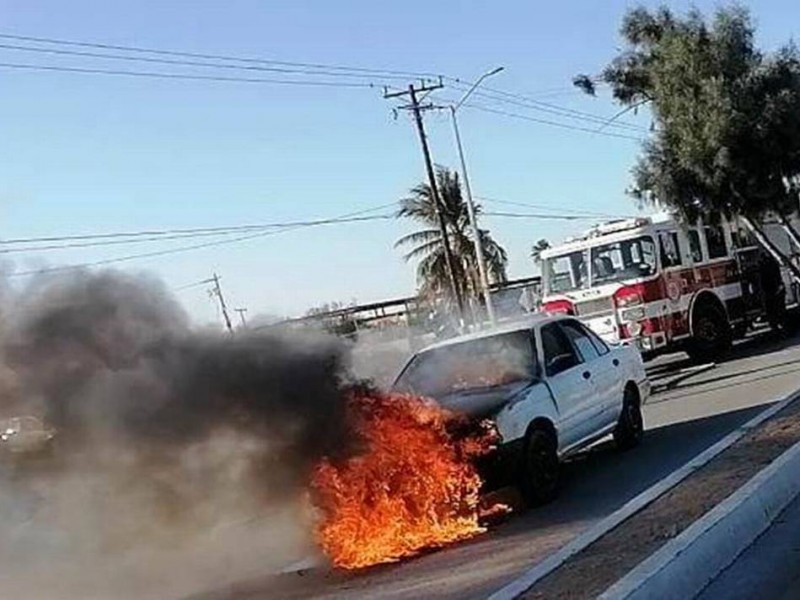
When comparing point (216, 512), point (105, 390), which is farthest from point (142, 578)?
point (105, 390)

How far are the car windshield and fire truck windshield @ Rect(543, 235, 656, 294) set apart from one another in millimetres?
10717

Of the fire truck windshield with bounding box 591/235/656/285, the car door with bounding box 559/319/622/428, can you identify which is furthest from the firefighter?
the car door with bounding box 559/319/622/428

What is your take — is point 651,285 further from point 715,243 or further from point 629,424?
point 629,424

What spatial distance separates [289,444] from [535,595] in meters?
3.83

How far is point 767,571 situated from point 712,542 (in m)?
0.32

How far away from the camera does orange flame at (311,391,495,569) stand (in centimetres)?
880

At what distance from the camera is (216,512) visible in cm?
984

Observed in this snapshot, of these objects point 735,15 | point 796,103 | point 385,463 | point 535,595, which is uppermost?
point 735,15

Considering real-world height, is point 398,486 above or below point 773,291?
below

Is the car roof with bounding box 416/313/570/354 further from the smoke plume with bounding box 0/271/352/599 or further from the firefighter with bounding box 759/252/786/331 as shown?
the firefighter with bounding box 759/252/786/331

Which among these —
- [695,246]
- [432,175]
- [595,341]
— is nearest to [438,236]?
[432,175]

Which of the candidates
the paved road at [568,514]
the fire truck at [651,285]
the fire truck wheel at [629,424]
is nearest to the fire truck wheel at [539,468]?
the paved road at [568,514]

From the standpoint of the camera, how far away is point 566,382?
10945 millimetres

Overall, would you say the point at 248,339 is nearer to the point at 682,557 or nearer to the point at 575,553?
the point at 575,553
